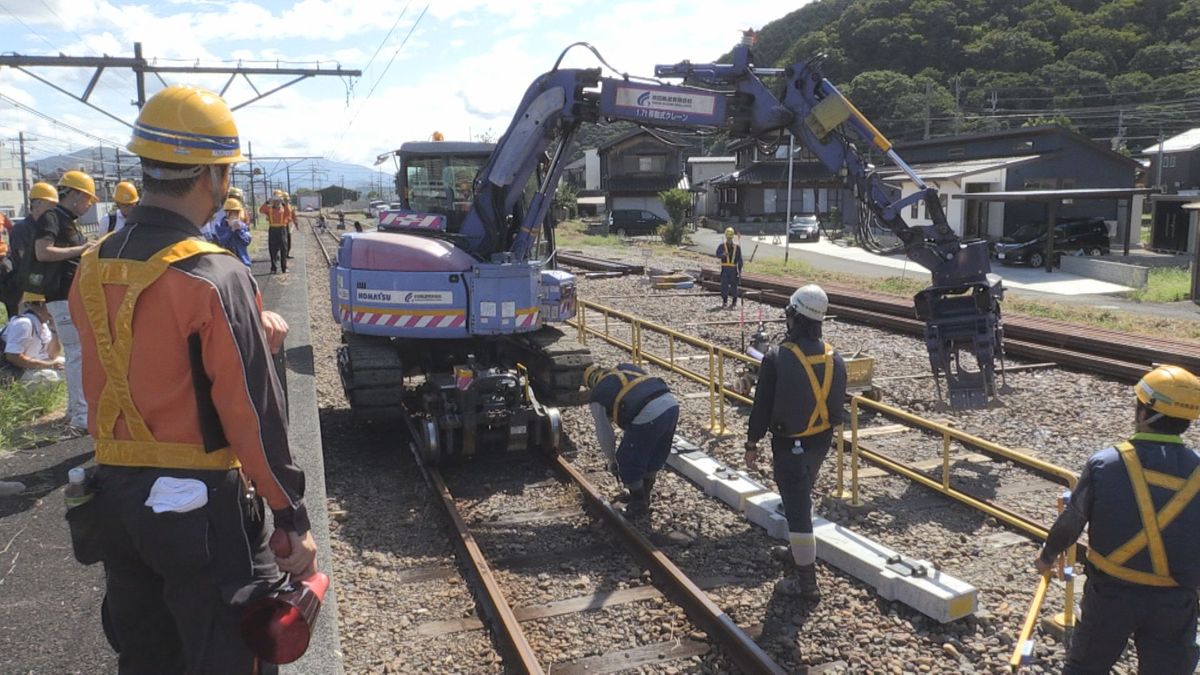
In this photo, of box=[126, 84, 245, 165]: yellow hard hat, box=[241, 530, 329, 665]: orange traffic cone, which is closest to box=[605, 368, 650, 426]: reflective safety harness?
box=[241, 530, 329, 665]: orange traffic cone

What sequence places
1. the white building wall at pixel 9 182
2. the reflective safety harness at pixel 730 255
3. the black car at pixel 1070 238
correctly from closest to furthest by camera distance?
the reflective safety harness at pixel 730 255
the black car at pixel 1070 238
the white building wall at pixel 9 182

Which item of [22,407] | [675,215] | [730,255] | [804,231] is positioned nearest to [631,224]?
[675,215]

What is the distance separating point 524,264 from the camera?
8422 mm

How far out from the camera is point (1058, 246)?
31625 millimetres

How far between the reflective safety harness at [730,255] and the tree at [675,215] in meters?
22.4

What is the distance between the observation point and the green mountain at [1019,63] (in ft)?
228

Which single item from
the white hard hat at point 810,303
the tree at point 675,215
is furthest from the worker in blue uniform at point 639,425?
the tree at point 675,215

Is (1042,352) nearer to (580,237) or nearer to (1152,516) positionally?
(1152,516)

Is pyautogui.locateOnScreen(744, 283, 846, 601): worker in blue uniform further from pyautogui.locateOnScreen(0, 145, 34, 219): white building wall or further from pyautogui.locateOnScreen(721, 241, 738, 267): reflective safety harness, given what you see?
pyautogui.locateOnScreen(0, 145, 34, 219): white building wall

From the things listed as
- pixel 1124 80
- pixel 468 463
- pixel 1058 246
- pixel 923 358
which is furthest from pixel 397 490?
pixel 1124 80

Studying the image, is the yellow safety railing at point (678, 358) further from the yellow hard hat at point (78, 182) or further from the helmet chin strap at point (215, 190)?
the helmet chin strap at point (215, 190)

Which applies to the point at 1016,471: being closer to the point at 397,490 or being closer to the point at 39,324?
the point at 397,490

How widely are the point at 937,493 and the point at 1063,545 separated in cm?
356

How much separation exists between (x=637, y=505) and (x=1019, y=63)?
88.1 meters
